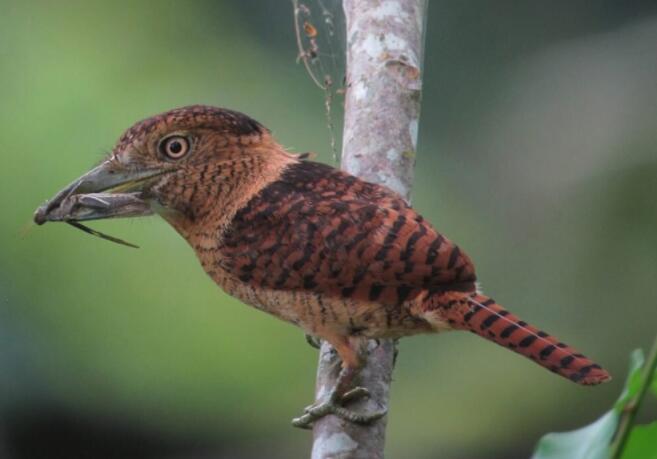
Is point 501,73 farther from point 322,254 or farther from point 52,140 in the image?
point 322,254

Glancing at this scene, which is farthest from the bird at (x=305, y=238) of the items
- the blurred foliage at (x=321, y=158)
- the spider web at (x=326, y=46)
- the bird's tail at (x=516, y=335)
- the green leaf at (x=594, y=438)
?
the blurred foliage at (x=321, y=158)

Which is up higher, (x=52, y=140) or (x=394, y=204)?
(x=52, y=140)

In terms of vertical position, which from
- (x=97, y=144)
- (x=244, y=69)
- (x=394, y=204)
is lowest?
(x=394, y=204)

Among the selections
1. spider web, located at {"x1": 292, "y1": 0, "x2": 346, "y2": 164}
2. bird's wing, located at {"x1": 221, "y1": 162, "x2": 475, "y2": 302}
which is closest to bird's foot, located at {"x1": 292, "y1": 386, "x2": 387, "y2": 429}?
→ bird's wing, located at {"x1": 221, "y1": 162, "x2": 475, "y2": 302}

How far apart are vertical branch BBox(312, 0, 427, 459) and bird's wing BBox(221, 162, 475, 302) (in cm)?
26

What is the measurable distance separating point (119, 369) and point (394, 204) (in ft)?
7.92

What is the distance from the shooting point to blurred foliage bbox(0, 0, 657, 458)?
4.75 m

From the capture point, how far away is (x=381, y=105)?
3240 millimetres

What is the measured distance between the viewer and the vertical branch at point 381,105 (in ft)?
9.73

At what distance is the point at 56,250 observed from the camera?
4820 millimetres

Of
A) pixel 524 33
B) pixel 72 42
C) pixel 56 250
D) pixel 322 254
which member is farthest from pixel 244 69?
pixel 322 254

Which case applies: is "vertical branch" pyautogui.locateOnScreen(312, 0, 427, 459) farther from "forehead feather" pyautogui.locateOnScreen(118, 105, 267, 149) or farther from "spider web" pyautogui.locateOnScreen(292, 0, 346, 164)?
"forehead feather" pyautogui.locateOnScreen(118, 105, 267, 149)

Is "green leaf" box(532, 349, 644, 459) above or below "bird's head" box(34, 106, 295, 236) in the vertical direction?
below

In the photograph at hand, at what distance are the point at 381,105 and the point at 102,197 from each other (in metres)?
0.90
